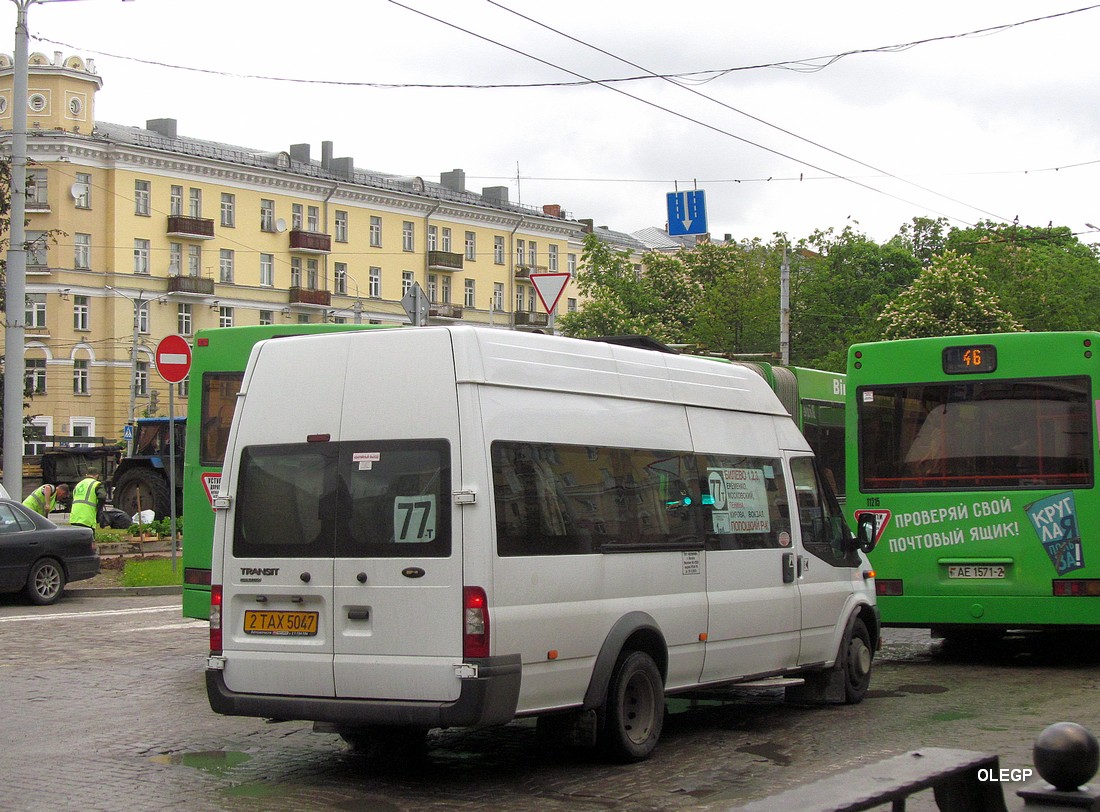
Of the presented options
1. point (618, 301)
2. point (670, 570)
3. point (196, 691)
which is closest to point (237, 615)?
point (670, 570)

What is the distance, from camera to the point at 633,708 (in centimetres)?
830

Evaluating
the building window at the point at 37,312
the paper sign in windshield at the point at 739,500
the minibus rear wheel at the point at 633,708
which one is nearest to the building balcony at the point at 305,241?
the building window at the point at 37,312

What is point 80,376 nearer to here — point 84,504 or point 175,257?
point 175,257

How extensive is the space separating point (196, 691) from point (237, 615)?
12.1ft

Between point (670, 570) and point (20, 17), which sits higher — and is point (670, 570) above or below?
below

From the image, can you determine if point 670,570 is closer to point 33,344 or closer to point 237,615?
point 237,615

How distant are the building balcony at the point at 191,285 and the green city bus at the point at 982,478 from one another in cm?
6259

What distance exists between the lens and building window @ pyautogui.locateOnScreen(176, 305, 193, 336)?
239ft

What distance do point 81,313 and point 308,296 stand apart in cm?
1246

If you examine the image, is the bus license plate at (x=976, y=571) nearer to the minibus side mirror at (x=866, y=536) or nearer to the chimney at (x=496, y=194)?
the minibus side mirror at (x=866, y=536)

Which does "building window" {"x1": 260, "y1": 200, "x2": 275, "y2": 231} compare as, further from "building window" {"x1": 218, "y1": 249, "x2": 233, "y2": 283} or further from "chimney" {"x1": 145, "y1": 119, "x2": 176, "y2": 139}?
"chimney" {"x1": 145, "y1": 119, "x2": 176, "y2": 139}

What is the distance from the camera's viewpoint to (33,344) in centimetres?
6844

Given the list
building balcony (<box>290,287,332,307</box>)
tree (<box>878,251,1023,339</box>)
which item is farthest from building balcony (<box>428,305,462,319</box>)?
tree (<box>878,251,1023,339</box>)

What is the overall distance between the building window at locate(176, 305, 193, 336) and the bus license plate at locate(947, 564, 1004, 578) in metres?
64.0
